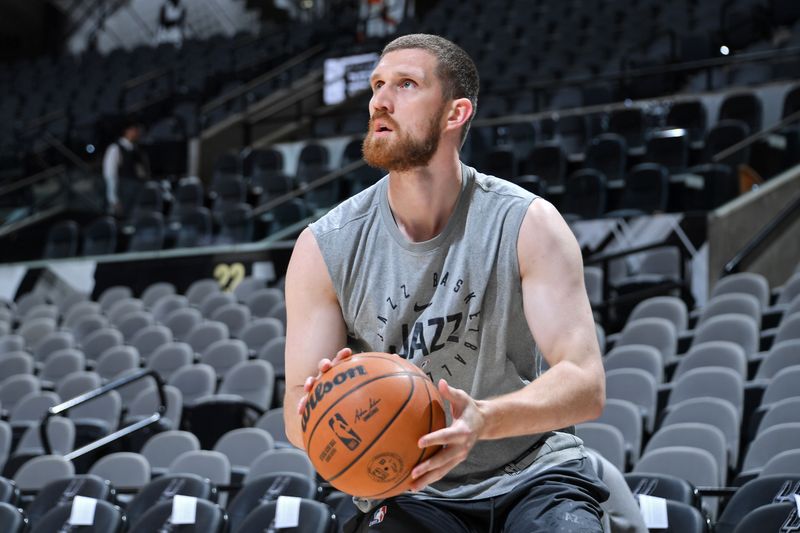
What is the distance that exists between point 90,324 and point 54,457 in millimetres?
3470

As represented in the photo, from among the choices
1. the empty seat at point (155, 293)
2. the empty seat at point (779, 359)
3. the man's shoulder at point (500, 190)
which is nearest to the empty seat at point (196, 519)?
the man's shoulder at point (500, 190)

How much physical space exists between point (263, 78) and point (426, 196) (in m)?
14.8

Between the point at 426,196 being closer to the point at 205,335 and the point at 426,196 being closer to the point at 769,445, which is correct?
the point at 769,445

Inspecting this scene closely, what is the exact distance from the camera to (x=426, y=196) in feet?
8.39

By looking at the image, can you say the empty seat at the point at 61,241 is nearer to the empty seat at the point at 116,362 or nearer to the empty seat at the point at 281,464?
the empty seat at the point at 116,362

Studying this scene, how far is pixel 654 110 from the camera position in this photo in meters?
12.2

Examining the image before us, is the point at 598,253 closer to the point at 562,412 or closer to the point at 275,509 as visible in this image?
the point at 275,509

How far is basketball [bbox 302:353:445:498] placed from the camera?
211cm

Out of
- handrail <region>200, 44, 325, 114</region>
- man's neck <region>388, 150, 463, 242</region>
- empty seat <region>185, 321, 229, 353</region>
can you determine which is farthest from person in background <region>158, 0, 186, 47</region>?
man's neck <region>388, 150, 463, 242</region>

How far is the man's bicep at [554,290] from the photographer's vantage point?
7.77 feet

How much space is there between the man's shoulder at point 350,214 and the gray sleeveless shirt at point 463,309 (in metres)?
0.04

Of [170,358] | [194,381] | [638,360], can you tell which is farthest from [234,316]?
[638,360]

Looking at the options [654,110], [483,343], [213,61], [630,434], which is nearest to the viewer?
[483,343]

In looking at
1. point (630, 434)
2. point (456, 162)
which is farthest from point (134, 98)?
point (456, 162)
